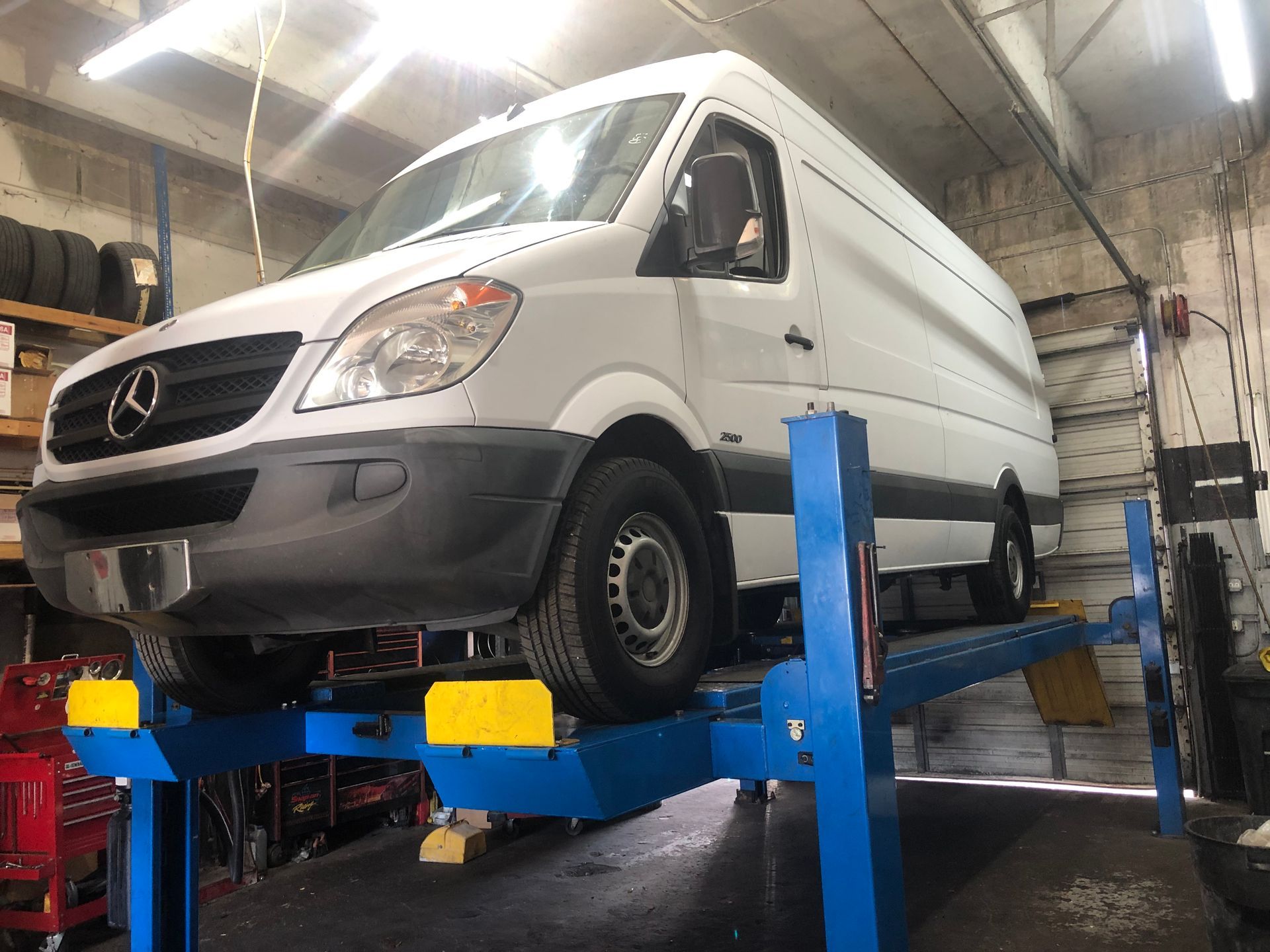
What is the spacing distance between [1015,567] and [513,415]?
383 centimetres

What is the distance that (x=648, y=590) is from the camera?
7.25 ft

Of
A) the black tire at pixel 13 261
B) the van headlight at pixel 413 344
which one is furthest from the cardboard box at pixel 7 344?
the van headlight at pixel 413 344

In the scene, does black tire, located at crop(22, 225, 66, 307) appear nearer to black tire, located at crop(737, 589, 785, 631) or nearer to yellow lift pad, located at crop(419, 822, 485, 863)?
yellow lift pad, located at crop(419, 822, 485, 863)

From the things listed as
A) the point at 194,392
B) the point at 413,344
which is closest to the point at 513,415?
the point at 413,344

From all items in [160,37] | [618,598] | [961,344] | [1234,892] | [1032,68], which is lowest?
[1234,892]

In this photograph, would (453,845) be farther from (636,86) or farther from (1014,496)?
(636,86)

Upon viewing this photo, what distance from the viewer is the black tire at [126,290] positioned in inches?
199

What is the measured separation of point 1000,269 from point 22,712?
24.8 feet

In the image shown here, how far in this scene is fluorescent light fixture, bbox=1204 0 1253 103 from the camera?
4.12 meters

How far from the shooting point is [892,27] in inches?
239

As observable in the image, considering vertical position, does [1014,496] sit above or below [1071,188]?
below

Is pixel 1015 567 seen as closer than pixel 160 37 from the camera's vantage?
No

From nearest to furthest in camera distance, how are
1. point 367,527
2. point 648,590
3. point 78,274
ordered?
1. point 367,527
2. point 648,590
3. point 78,274

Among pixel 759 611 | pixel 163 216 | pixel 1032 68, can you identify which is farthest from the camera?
pixel 1032 68
